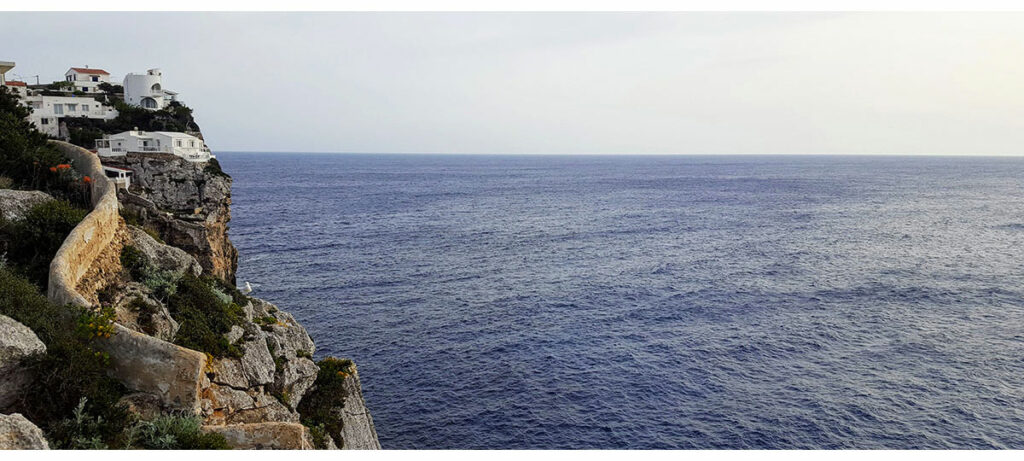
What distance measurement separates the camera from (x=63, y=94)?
6819cm

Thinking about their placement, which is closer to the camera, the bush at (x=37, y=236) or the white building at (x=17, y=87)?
the bush at (x=37, y=236)

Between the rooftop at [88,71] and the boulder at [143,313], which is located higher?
the rooftop at [88,71]

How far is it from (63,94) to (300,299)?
123 feet

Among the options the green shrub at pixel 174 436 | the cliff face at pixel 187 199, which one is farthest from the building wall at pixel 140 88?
the green shrub at pixel 174 436

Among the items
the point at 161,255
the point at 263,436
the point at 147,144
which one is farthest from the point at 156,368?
the point at 147,144

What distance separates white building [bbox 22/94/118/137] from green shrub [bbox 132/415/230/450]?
182 feet

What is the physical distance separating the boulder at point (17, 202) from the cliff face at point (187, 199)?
1889cm

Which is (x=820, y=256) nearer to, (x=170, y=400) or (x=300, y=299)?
(x=300, y=299)

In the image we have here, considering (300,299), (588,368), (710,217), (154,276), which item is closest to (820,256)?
(710,217)

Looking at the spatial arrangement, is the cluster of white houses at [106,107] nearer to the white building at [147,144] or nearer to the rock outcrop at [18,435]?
the white building at [147,144]

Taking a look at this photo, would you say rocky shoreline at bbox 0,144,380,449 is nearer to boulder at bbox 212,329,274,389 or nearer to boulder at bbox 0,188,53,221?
boulder at bbox 212,329,274,389

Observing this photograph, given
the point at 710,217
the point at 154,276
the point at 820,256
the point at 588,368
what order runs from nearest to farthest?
the point at 154,276 → the point at 588,368 → the point at 820,256 → the point at 710,217

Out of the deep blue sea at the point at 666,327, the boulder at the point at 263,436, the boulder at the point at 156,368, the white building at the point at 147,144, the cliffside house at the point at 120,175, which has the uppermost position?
the white building at the point at 147,144

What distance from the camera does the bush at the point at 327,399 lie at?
1228 inches
